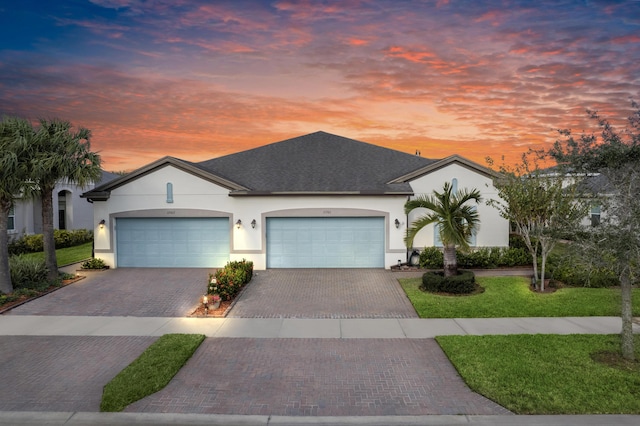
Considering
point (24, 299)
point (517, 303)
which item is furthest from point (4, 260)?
point (517, 303)

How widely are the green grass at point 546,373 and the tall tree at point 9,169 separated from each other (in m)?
15.3

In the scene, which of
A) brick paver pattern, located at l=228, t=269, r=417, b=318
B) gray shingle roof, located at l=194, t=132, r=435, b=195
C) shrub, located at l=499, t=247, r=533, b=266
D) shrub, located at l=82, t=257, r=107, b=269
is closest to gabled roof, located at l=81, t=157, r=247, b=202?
gray shingle roof, located at l=194, t=132, r=435, b=195

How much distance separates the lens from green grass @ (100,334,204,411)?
7.18m

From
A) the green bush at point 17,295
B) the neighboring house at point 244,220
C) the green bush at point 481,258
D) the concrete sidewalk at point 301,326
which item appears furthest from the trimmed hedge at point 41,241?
the green bush at point 481,258

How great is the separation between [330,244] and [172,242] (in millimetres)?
8047

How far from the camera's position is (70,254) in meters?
24.8

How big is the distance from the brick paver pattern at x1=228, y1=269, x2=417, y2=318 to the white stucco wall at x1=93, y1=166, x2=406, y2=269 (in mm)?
1511

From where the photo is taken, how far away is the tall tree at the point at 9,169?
14.1 metres

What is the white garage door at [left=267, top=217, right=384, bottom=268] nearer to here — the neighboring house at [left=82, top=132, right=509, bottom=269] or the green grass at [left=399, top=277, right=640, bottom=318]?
the neighboring house at [left=82, top=132, right=509, bottom=269]

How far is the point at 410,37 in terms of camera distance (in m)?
15.4

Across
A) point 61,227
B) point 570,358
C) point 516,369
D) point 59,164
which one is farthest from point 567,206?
point 61,227

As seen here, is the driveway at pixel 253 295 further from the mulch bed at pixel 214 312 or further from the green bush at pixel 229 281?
the green bush at pixel 229 281

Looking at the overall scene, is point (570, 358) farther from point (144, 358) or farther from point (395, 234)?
point (395, 234)

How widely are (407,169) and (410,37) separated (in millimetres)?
8136
